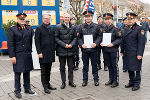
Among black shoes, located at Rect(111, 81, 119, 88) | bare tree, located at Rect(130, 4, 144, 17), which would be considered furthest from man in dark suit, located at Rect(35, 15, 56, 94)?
bare tree, located at Rect(130, 4, 144, 17)

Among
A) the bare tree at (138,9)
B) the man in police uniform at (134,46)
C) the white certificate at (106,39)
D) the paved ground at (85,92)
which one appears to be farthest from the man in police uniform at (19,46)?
the bare tree at (138,9)

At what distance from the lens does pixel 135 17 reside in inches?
205

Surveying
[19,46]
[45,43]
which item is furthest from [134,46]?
[19,46]

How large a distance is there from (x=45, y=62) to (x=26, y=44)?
2.32ft

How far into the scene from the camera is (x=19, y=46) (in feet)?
15.7

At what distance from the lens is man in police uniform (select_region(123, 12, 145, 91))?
16.6 feet

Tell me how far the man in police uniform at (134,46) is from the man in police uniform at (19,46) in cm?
267

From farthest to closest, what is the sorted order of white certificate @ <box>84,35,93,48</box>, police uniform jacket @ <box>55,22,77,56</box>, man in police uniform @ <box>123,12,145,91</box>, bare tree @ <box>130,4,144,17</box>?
bare tree @ <box>130,4,144,17</box> < white certificate @ <box>84,35,93,48</box> < police uniform jacket @ <box>55,22,77,56</box> < man in police uniform @ <box>123,12,145,91</box>

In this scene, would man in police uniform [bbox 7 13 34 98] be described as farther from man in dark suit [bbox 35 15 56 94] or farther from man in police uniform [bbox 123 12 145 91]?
man in police uniform [bbox 123 12 145 91]

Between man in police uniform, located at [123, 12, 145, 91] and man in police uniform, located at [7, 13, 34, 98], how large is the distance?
267 cm

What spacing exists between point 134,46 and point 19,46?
9.89 feet

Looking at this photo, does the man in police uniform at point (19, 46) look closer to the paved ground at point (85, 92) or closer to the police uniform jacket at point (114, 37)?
the paved ground at point (85, 92)

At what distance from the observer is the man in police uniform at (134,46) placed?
5062 mm

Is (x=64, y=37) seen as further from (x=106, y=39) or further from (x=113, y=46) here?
(x=113, y=46)
